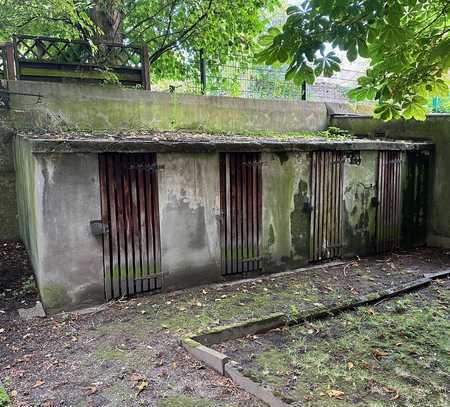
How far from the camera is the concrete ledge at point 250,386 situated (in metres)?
3.38

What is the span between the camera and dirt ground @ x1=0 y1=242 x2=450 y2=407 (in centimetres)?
362

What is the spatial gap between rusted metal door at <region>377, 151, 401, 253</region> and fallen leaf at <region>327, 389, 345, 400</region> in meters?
5.28

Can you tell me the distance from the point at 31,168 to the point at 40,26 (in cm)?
659

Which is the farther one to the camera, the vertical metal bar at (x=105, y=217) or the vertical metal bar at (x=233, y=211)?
the vertical metal bar at (x=233, y=211)

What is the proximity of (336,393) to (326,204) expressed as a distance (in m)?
4.31

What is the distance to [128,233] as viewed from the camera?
554 cm

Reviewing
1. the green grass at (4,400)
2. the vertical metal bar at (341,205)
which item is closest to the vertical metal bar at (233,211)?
the vertical metal bar at (341,205)

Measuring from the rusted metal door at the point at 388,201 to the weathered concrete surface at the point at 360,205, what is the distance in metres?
0.16

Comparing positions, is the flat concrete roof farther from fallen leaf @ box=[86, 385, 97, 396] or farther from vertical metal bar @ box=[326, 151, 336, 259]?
fallen leaf @ box=[86, 385, 97, 396]

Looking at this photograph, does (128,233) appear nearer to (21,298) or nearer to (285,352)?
(21,298)

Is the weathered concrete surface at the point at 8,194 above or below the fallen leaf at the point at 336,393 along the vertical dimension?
above

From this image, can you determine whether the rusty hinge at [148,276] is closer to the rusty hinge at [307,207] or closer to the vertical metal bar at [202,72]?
the rusty hinge at [307,207]

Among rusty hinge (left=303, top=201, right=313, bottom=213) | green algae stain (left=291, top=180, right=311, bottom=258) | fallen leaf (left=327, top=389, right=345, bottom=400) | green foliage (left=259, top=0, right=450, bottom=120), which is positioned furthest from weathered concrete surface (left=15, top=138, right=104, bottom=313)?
rusty hinge (left=303, top=201, right=313, bottom=213)

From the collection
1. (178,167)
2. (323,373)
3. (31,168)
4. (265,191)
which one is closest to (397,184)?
(265,191)
